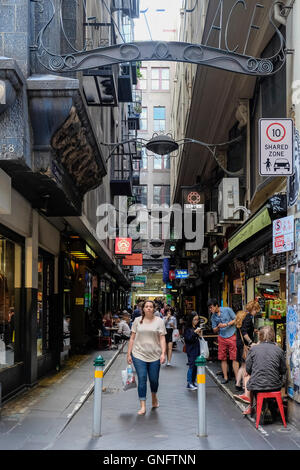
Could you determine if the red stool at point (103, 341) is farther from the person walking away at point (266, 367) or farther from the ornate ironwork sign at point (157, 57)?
the ornate ironwork sign at point (157, 57)

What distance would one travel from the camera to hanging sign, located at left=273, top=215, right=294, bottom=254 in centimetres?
842

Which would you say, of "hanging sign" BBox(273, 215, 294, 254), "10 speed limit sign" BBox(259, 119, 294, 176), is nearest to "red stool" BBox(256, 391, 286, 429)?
"hanging sign" BBox(273, 215, 294, 254)

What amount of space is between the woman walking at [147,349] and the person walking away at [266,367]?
5.32ft

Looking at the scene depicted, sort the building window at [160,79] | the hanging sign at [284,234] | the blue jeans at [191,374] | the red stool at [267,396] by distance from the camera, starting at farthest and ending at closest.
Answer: the building window at [160,79], the blue jeans at [191,374], the hanging sign at [284,234], the red stool at [267,396]

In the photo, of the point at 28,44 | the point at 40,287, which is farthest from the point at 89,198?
the point at 28,44

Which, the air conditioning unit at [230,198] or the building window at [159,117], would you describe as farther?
the building window at [159,117]

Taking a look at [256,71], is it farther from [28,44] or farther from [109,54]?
[28,44]

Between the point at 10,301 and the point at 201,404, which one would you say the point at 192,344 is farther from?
the point at 201,404

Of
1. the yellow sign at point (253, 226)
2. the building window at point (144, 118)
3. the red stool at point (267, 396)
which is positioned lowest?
the red stool at point (267, 396)

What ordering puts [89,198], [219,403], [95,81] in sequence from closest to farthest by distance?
[219,403] → [95,81] → [89,198]

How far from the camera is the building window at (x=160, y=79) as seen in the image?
6944 cm

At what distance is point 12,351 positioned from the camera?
36.7 ft

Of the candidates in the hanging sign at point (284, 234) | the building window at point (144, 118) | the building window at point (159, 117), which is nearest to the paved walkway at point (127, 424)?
the hanging sign at point (284, 234)
